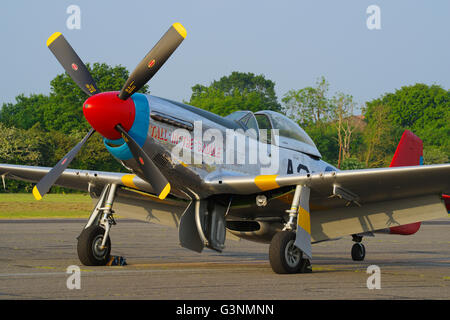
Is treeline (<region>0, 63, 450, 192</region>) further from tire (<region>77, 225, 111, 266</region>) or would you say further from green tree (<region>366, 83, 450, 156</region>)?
tire (<region>77, 225, 111, 266</region>)

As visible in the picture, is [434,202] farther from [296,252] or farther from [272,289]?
[272,289]

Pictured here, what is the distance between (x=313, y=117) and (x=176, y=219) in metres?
60.8

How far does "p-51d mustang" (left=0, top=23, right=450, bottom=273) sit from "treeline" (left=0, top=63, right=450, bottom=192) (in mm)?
30529

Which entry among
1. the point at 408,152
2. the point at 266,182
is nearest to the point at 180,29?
the point at 266,182

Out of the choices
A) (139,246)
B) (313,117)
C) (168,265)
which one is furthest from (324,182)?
(313,117)

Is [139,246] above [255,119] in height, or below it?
below

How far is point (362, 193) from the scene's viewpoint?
10.1 meters

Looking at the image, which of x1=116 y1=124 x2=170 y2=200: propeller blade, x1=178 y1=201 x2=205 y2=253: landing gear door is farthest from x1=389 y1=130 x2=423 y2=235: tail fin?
x1=116 y1=124 x2=170 y2=200: propeller blade

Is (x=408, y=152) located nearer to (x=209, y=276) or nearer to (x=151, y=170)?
(x=209, y=276)

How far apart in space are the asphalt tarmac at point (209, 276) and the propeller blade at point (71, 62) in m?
2.85

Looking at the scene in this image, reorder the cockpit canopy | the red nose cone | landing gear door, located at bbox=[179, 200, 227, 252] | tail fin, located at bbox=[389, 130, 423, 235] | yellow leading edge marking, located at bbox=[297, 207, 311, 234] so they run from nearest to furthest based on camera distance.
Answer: the red nose cone < yellow leading edge marking, located at bbox=[297, 207, 311, 234] < landing gear door, located at bbox=[179, 200, 227, 252] < the cockpit canopy < tail fin, located at bbox=[389, 130, 423, 235]

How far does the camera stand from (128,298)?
6.38m

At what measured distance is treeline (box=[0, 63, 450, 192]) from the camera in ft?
186

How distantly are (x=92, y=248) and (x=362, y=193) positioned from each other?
4.66 metres
